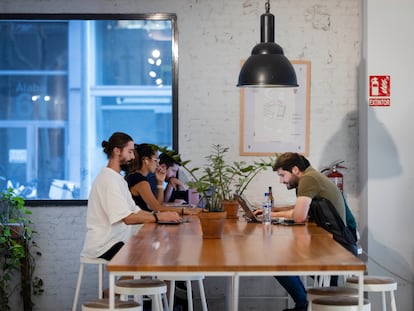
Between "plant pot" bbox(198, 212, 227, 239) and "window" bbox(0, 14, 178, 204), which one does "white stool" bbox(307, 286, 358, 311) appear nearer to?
"plant pot" bbox(198, 212, 227, 239)

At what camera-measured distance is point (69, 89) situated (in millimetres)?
8062

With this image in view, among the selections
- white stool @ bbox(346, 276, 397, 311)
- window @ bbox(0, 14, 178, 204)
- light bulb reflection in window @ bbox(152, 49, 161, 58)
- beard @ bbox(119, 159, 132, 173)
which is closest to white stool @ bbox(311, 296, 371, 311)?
white stool @ bbox(346, 276, 397, 311)

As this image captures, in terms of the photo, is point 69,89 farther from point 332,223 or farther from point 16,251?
point 332,223

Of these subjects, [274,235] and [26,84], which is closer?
[274,235]

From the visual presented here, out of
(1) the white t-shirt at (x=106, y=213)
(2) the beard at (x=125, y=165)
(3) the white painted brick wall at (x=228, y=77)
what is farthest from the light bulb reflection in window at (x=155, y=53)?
(1) the white t-shirt at (x=106, y=213)

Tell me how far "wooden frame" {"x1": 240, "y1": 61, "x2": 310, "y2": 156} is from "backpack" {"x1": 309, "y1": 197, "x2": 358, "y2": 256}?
6.45 ft

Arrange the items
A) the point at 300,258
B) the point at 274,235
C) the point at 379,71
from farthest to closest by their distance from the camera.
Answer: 1. the point at 379,71
2. the point at 274,235
3. the point at 300,258

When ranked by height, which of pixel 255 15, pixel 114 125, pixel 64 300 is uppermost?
pixel 255 15

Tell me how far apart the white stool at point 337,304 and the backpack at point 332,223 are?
4.40ft

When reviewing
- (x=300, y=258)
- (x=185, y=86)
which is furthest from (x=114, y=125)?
(x=300, y=258)

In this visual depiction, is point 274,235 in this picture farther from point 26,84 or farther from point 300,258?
point 26,84

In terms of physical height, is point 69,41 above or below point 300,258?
above

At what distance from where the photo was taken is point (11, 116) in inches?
317

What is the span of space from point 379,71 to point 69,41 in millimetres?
2855
